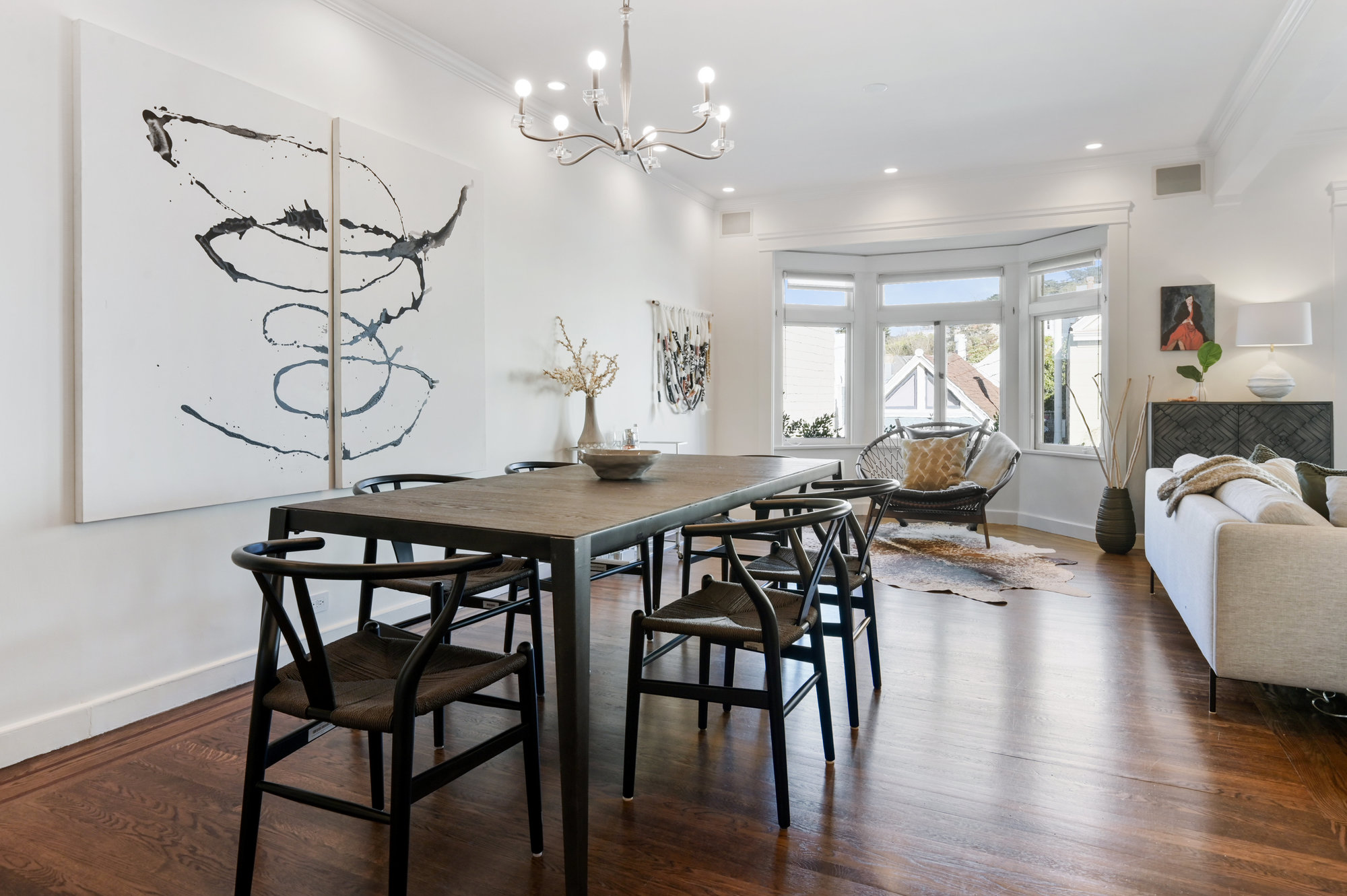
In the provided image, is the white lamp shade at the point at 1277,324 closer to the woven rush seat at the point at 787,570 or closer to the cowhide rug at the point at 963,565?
the cowhide rug at the point at 963,565

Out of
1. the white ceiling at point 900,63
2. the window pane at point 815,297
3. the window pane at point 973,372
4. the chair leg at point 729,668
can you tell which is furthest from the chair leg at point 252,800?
the window pane at point 973,372

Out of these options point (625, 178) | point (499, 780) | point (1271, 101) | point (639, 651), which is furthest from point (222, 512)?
point (1271, 101)

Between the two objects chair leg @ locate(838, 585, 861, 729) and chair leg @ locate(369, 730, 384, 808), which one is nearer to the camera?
chair leg @ locate(369, 730, 384, 808)

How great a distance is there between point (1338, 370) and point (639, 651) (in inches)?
219

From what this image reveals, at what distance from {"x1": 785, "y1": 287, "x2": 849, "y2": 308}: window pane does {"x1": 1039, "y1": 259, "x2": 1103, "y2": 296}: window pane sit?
5.54 feet

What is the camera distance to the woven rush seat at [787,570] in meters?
2.59

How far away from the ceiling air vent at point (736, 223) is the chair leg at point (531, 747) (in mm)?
5819

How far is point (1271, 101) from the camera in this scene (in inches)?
159

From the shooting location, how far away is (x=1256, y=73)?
4.18m

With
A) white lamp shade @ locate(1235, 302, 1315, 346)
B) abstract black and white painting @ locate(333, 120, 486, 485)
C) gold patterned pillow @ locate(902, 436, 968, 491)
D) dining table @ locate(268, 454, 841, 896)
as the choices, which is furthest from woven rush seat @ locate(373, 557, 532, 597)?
white lamp shade @ locate(1235, 302, 1315, 346)

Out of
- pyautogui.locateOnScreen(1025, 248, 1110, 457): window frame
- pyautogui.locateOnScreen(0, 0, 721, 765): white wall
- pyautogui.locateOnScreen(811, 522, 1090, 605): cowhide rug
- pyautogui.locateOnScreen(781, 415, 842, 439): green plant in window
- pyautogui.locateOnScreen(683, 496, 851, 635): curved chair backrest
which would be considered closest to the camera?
pyautogui.locateOnScreen(683, 496, 851, 635): curved chair backrest

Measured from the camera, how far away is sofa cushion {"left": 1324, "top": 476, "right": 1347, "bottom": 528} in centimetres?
254

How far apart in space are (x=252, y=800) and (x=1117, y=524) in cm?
544

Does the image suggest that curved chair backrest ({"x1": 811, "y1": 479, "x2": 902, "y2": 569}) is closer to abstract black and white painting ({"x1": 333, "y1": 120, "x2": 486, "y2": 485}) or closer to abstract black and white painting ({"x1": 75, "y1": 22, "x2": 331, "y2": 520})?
abstract black and white painting ({"x1": 333, "y1": 120, "x2": 486, "y2": 485})
